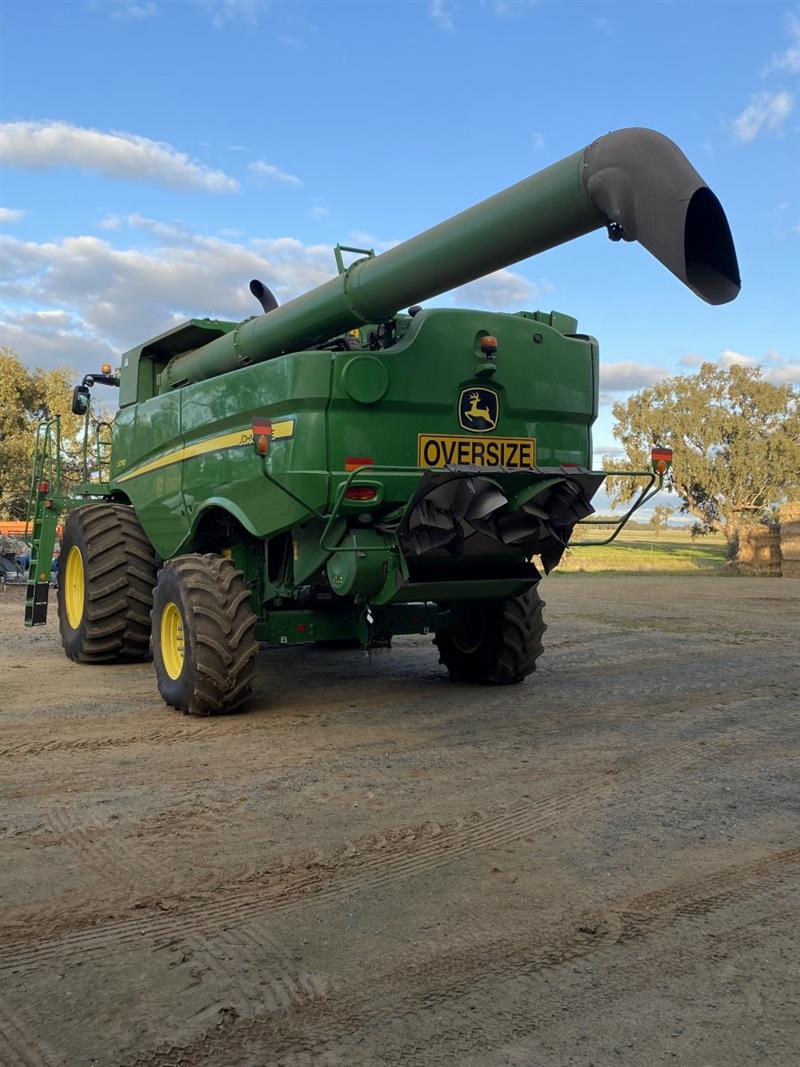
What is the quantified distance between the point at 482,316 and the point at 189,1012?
4.99 m

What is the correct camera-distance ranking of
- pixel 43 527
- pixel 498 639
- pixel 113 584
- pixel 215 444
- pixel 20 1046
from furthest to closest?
pixel 43 527 < pixel 113 584 < pixel 498 639 < pixel 215 444 < pixel 20 1046

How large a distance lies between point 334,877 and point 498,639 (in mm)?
4357

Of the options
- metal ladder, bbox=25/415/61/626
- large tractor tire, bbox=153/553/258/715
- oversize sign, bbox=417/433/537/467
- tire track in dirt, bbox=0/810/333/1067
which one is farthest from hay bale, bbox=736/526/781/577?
tire track in dirt, bbox=0/810/333/1067

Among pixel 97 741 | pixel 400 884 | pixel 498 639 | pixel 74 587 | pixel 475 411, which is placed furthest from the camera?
pixel 74 587

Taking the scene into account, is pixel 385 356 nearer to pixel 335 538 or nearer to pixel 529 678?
pixel 335 538

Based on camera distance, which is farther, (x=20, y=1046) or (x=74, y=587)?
(x=74, y=587)

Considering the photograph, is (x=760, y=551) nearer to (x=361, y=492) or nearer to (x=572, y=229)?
(x=361, y=492)

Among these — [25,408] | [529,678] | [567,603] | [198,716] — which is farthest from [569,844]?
[25,408]

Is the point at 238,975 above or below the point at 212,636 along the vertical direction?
below

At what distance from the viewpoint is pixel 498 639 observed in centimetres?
788

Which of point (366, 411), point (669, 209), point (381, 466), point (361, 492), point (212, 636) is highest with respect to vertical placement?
Result: point (669, 209)

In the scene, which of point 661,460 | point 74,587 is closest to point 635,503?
point 661,460

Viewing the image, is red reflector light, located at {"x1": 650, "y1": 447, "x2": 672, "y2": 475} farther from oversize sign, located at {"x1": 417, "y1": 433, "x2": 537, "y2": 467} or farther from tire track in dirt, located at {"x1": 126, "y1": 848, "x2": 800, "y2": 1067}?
tire track in dirt, located at {"x1": 126, "y1": 848, "x2": 800, "y2": 1067}

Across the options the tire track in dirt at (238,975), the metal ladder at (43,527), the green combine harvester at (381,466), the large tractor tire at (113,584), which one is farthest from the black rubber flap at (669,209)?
the metal ladder at (43,527)
